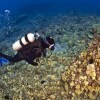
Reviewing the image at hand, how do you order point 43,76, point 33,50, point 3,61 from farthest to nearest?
point 3,61 < point 43,76 < point 33,50

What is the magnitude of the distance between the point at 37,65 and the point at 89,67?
414cm

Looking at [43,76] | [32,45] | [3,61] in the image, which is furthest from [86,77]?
[3,61]

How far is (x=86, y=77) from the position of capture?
405 inches

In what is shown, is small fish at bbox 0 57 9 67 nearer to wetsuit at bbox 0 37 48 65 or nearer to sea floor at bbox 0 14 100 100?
sea floor at bbox 0 14 100 100

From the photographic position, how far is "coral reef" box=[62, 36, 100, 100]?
10.1 metres

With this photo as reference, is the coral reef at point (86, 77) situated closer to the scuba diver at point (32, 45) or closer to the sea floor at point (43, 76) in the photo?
the sea floor at point (43, 76)

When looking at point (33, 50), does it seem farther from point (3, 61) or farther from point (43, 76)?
point (3, 61)

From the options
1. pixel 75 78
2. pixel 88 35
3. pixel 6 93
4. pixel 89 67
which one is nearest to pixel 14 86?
pixel 6 93

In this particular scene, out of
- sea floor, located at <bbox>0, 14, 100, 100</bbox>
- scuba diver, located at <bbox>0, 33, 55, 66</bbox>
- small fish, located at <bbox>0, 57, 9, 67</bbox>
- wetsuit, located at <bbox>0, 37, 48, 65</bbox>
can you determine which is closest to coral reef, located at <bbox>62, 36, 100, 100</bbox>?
sea floor, located at <bbox>0, 14, 100, 100</bbox>

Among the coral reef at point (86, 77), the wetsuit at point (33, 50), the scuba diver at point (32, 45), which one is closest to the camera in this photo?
the coral reef at point (86, 77)

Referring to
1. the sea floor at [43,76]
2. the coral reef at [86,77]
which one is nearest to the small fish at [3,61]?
the sea floor at [43,76]

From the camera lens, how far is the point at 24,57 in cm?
1262

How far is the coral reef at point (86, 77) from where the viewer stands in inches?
398

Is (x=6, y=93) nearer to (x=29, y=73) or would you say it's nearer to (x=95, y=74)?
(x=29, y=73)
